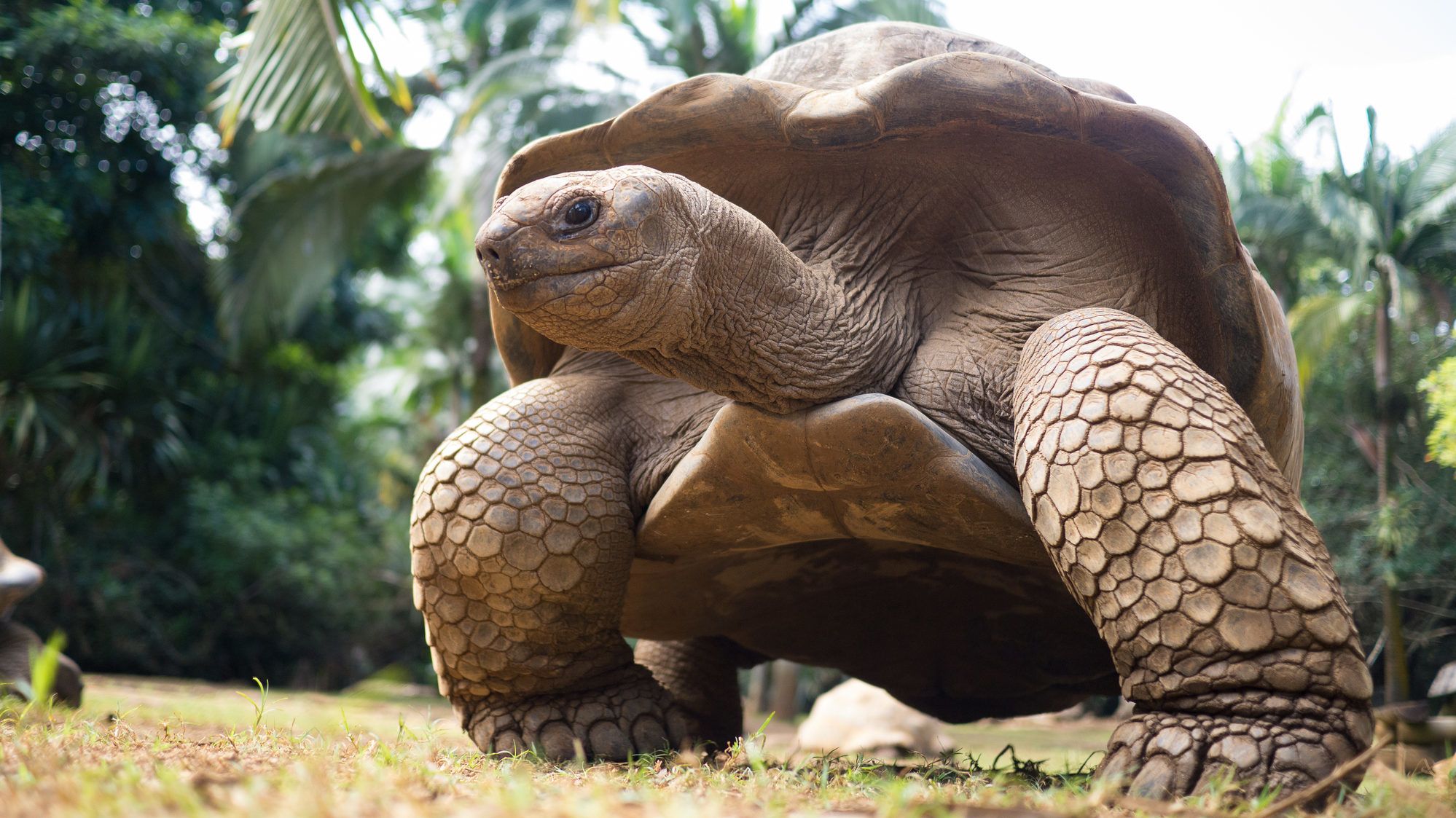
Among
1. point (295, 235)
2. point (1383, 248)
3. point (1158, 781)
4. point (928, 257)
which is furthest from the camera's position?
point (1383, 248)

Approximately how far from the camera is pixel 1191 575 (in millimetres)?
1703

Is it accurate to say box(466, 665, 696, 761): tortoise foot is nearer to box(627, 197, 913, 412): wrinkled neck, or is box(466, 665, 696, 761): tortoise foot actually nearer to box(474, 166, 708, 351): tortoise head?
box(627, 197, 913, 412): wrinkled neck

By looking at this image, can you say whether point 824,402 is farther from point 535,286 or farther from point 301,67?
point 301,67

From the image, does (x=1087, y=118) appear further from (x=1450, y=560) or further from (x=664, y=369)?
(x=1450, y=560)

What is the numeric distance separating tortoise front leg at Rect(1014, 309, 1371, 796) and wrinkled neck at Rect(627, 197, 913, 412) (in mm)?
456

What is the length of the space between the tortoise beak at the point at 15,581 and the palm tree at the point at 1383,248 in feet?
36.3

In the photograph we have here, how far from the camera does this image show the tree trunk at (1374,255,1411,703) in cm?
1054

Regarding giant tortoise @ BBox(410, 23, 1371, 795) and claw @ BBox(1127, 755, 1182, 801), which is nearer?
claw @ BBox(1127, 755, 1182, 801)

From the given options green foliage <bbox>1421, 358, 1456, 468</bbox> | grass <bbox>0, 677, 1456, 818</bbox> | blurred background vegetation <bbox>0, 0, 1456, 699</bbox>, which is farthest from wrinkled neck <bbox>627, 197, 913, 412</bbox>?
blurred background vegetation <bbox>0, 0, 1456, 699</bbox>

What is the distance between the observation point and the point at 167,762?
1.58 metres

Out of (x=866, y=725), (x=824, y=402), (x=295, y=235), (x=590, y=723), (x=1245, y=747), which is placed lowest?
(x=866, y=725)

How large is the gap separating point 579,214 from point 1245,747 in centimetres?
136

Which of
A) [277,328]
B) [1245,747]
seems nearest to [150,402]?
[277,328]

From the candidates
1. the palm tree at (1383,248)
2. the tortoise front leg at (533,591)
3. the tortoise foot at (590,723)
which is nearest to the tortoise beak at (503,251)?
the tortoise front leg at (533,591)
